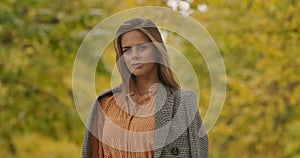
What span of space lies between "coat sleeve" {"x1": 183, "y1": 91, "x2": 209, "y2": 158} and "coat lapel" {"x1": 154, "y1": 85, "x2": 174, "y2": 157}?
7cm

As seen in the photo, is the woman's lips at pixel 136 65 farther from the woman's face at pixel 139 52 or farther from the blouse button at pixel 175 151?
the blouse button at pixel 175 151

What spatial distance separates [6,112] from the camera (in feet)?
32.6

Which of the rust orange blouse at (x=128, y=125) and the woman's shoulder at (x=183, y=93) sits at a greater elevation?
the woman's shoulder at (x=183, y=93)

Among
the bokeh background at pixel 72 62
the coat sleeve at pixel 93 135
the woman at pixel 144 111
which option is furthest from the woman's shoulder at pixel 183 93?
the bokeh background at pixel 72 62

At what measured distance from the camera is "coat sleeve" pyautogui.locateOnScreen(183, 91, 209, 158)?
336 centimetres

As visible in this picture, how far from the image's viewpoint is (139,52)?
11.2ft

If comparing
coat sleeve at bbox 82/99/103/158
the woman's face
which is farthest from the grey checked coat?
coat sleeve at bbox 82/99/103/158

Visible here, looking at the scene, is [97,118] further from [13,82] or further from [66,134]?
[66,134]

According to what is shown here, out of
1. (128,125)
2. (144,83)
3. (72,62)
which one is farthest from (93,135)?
(72,62)

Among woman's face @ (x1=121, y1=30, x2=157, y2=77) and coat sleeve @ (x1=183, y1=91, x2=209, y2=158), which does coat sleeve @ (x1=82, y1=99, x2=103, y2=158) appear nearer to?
woman's face @ (x1=121, y1=30, x2=157, y2=77)

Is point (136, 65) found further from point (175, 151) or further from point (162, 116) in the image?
point (175, 151)

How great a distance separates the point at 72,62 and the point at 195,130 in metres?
6.94

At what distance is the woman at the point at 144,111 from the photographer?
336 cm

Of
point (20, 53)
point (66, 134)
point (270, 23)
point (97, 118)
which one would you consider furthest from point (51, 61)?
point (97, 118)
